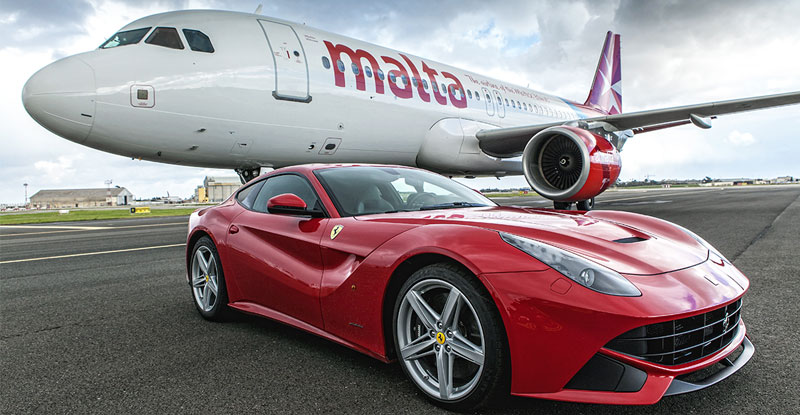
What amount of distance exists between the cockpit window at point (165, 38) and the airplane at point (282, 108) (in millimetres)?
14

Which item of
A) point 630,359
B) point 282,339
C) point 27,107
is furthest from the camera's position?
point 27,107

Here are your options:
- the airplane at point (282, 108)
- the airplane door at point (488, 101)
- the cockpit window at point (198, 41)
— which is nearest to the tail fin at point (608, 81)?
the airplane door at point (488, 101)

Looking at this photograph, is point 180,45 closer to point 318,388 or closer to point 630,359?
point 318,388

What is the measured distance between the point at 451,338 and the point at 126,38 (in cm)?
761

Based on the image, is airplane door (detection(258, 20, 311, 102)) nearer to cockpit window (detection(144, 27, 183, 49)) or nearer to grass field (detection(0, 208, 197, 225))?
cockpit window (detection(144, 27, 183, 49))

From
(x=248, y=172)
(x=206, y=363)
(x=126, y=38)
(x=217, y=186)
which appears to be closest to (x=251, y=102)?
(x=248, y=172)

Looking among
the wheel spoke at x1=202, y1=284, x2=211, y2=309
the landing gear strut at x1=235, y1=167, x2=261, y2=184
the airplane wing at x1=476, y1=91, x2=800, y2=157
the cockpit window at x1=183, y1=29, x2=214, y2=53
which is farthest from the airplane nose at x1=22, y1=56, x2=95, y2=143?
the airplane wing at x1=476, y1=91, x2=800, y2=157

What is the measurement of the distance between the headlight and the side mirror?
1243 millimetres

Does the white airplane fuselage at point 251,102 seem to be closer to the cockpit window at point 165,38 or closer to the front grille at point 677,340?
the cockpit window at point 165,38

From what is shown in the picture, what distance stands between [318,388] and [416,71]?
9108mm

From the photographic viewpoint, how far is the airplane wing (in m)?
9.22

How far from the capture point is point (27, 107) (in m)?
6.30

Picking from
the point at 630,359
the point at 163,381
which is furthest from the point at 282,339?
the point at 630,359

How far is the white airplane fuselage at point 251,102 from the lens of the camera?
21.1 feet
